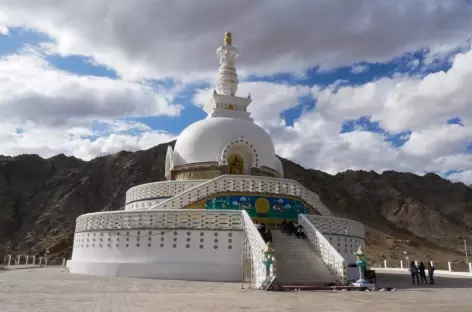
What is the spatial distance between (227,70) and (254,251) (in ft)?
58.8

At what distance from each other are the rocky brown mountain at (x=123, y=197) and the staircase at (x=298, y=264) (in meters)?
39.8

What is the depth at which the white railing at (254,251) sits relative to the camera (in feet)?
45.7

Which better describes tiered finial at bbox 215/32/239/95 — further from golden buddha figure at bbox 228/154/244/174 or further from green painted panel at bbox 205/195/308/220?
green painted panel at bbox 205/195/308/220

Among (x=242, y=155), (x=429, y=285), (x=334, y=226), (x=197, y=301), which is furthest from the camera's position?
(x=242, y=155)

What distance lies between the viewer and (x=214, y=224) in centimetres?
1720

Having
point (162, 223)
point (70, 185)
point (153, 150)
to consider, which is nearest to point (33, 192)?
point (70, 185)

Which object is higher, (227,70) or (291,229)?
(227,70)

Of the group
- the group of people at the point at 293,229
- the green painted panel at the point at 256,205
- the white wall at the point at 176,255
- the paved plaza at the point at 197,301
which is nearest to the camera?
the paved plaza at the point at 197,301

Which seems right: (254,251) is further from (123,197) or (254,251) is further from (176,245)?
(123,197)

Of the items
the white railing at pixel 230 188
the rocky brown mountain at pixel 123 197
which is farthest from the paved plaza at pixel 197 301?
the rocky brown mountain at pixel 123 197

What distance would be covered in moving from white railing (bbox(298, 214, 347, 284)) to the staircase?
174mm

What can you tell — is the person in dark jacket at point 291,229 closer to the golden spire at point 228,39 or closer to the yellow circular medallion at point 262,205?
the yellow circular medallion at point 262,205

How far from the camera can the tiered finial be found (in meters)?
30.2

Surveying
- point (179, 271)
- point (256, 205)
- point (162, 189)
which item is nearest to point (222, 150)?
point (162, 189)
